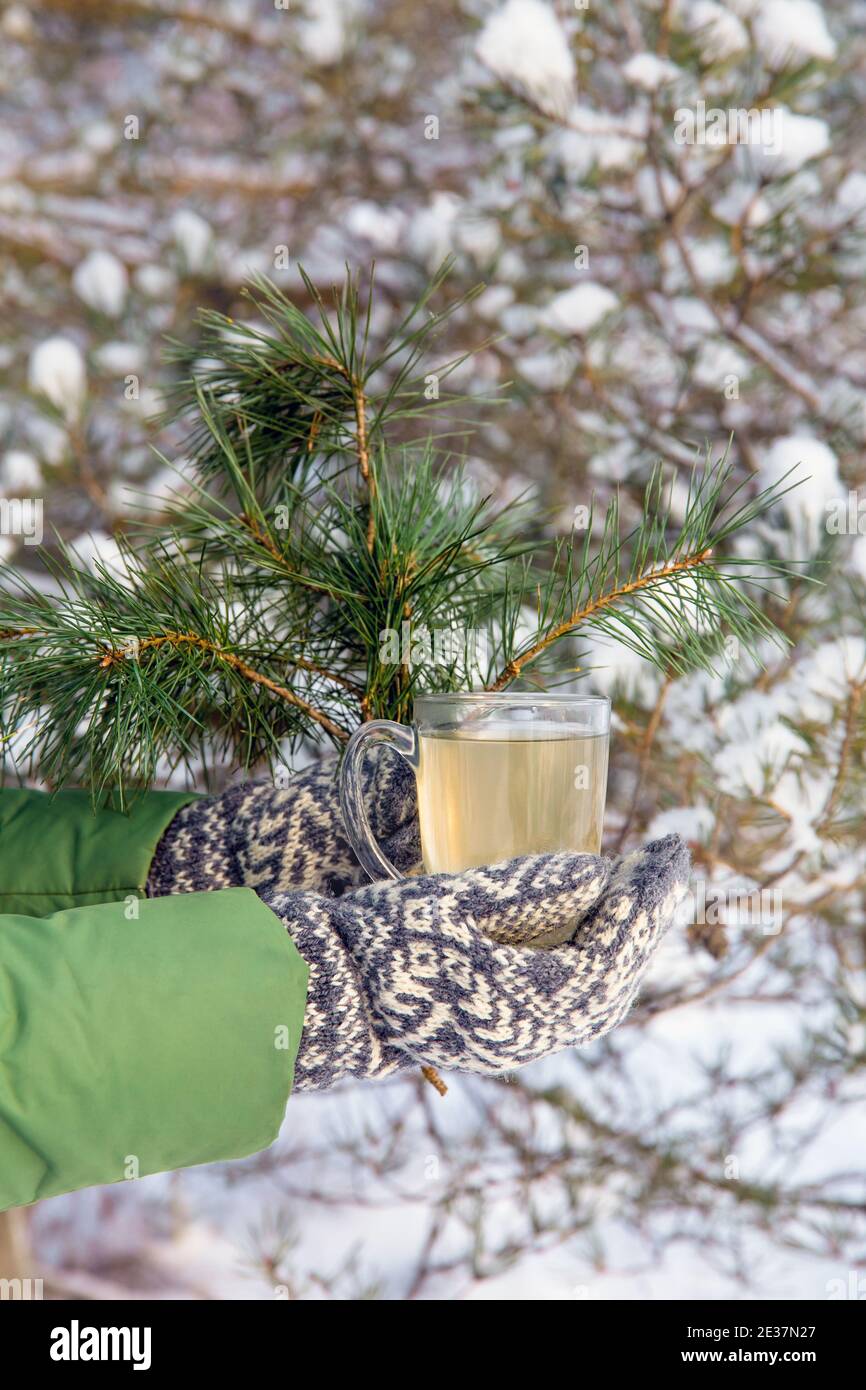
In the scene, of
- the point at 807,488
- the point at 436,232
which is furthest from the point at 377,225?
the point at 807,488

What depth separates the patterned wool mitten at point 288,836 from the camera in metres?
0.45

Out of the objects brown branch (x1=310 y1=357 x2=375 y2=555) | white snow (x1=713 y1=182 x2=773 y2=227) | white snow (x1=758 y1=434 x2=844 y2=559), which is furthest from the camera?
white snow (x1=713 y1=182 x2=773 y2=227)

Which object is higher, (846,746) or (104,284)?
(104,284)

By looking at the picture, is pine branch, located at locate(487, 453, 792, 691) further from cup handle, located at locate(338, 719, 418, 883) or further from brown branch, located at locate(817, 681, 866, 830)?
brown branch, located at locate(817, 681, 866, 830)

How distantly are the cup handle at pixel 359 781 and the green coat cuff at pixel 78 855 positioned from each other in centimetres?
11

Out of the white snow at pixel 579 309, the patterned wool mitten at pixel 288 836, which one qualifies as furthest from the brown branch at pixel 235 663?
the white snow at pixel 579 309

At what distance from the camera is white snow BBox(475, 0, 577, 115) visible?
2.29 feet

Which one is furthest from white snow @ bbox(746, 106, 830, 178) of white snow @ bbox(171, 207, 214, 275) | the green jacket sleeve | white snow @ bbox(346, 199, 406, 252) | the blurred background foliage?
the green jacket sleeve

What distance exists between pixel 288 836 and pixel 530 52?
0.56 m

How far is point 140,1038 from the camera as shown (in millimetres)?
325

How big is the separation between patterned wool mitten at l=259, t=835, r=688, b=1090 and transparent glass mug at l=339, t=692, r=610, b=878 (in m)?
0.02

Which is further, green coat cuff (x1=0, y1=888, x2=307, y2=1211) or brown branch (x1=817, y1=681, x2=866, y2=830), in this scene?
brown branch (x1=817, y1=681, x2=866, y2=830)

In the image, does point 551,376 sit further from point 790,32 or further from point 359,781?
point 359,781

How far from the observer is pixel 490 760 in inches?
14.1
